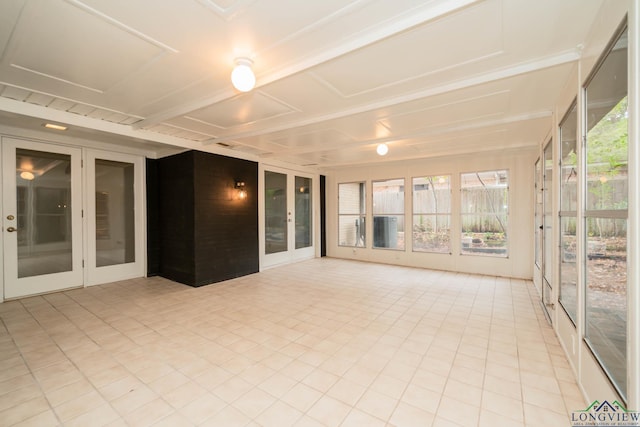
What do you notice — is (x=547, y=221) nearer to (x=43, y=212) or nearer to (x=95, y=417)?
(x=95, y=417)

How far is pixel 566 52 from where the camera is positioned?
84.4 inches

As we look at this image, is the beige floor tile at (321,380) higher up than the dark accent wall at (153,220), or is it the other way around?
the dark accent wall at (153,220)

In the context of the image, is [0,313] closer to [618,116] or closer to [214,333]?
[214,333]

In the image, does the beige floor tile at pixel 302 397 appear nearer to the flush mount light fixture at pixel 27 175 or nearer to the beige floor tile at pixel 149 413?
the beige floor tile at pixel 149 413

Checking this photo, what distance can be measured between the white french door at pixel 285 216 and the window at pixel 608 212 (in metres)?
5.44

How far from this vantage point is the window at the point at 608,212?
5.10 ft

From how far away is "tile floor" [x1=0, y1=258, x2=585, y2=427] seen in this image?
6.02ft

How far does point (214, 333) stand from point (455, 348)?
2563 mm

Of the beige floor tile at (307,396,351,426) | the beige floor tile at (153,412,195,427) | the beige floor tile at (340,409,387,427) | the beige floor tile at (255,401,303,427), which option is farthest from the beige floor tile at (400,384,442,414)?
the beige floor tile at (153,412,195,427)

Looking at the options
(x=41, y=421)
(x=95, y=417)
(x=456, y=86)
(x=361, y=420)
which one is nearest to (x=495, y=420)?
(x=361, y=420)

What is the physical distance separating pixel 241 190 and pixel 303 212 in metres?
2.33

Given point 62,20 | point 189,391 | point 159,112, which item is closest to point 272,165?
point 159,112

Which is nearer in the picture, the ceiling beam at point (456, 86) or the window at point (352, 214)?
the ceiling beam at point (456, 86)

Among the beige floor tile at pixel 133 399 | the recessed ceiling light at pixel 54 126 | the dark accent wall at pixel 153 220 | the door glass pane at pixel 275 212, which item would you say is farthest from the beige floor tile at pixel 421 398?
the dark accent wall at pixel 153 220
